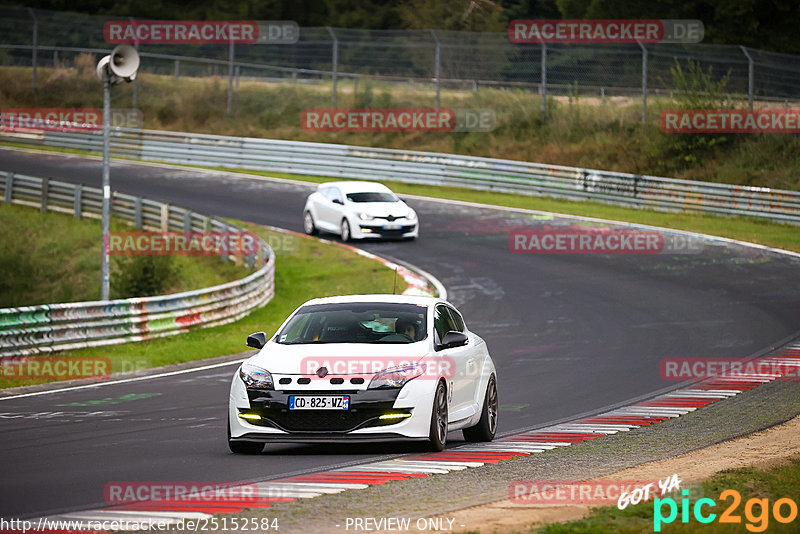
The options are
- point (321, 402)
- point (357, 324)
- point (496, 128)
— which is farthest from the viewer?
point (496, 128)

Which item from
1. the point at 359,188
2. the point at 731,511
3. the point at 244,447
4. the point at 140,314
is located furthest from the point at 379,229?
the point at 731,511

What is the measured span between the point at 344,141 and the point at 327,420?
3947 centimetres

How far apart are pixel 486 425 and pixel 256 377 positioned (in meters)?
2.59

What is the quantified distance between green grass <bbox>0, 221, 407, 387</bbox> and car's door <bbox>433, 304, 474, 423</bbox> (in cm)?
766

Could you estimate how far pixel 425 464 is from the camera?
1010 centimetres

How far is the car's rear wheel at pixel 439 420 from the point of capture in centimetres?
1058

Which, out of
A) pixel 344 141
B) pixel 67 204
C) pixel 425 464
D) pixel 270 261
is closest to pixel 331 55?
pixel 344 141

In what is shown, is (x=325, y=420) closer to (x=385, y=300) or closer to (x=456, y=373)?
(x=456, y=373)

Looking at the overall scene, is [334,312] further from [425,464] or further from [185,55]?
[185,55]

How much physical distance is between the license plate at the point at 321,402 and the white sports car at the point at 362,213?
863 inches

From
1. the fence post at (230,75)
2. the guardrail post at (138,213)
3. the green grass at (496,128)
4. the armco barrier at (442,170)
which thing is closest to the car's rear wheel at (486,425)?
the guardrail post at (138,213)

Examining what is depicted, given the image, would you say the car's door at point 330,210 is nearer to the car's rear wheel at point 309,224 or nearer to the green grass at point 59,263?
the car's rear wheel at point 309,224

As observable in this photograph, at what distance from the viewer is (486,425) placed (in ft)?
39.6

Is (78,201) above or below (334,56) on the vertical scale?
below
